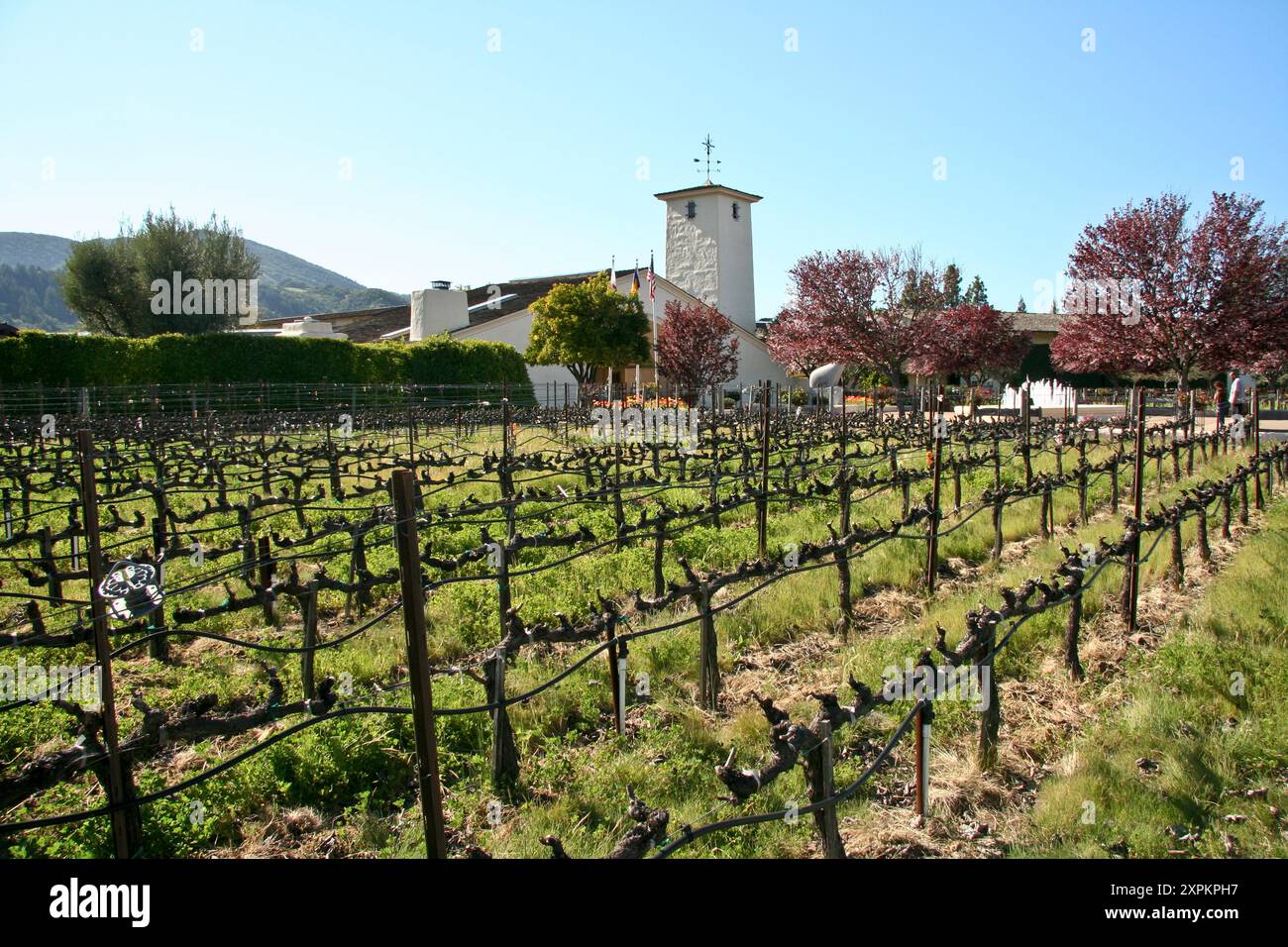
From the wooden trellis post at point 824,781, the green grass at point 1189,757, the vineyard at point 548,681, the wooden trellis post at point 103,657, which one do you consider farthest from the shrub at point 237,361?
the wooden trellis post at point 824,781

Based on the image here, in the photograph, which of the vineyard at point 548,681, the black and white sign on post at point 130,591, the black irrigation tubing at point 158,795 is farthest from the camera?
the vineyard at point 548,681

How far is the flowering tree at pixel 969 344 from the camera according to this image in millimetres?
36906

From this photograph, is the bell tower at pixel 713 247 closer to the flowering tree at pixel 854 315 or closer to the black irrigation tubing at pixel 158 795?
the flowering tree at pixel 854 315

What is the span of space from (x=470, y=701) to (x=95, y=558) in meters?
2.78

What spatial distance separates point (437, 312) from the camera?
46.8 meters

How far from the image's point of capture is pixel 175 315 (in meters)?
40.3

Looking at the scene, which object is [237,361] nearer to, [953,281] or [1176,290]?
[1176,290]

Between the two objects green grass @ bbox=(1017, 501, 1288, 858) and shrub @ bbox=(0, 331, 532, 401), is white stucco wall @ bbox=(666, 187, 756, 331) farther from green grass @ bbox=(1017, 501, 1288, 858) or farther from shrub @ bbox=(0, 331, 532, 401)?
green grass @ bbox=(1017, 501, 1288, 858)

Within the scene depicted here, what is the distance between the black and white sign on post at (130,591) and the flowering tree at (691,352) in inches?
1499

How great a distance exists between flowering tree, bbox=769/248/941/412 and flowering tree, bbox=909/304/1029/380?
0.65m

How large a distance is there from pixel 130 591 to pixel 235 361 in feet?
99.7

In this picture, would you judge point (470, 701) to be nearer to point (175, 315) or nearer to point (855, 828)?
point (855, 828)

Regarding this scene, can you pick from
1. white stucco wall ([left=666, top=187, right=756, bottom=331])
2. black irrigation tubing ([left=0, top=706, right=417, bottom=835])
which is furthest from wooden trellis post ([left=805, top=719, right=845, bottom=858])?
white stucco wall ([left=666, top=187, right=756, bottom=331])

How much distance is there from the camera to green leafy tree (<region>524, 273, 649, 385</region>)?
42.0 metres
